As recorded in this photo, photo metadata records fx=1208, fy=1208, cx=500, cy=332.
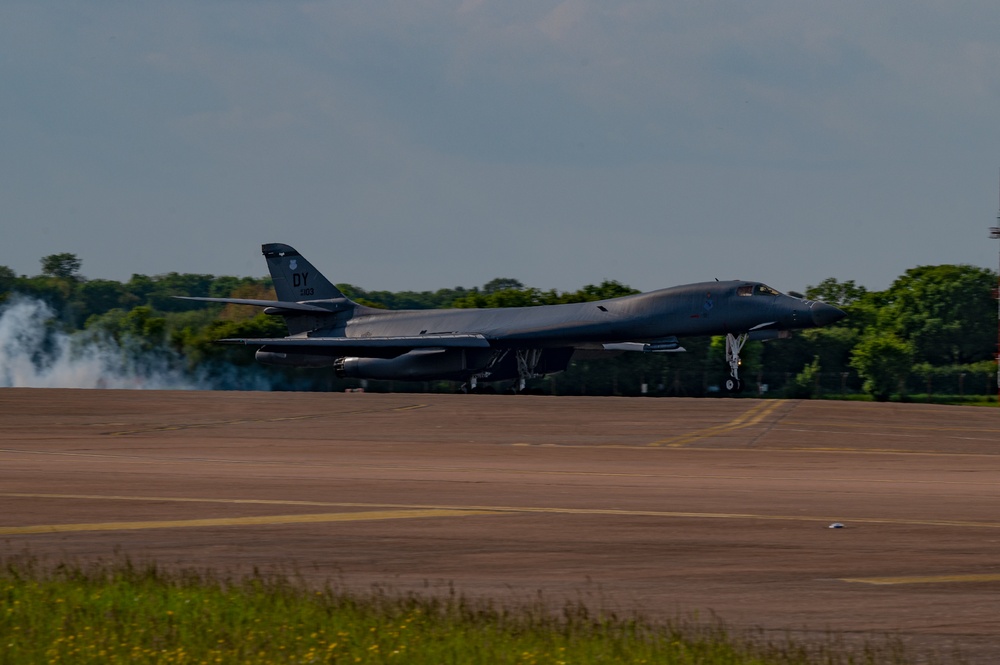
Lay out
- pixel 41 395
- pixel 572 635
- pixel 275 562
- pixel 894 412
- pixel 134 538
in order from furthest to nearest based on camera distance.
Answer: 1. pixel 41 395
2. pixel 894 412
3. pixel 134 538
4. pixel 275 562
5. pixel 572 635

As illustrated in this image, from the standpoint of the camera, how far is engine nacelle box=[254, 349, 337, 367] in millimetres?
56562

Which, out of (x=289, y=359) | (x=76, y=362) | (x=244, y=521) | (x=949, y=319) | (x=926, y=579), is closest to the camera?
(x=926, y=579)

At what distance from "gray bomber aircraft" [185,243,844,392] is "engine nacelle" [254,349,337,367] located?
5 cm

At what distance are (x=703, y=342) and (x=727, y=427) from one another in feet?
141

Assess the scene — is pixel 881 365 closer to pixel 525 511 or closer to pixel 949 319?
pixel 949 319

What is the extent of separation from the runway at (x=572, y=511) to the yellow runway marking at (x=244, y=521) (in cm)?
4

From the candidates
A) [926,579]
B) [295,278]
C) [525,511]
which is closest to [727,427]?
[525,511]

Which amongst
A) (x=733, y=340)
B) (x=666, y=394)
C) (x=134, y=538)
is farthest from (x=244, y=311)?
(x=134, y=538)

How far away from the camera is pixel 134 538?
40.9 ft

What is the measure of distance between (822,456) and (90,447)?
15.0 metres

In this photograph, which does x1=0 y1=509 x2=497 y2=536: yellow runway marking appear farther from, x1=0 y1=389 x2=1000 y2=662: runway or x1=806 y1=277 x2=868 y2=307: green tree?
x1=806 y1=277 x2=868 y2=307: green tree

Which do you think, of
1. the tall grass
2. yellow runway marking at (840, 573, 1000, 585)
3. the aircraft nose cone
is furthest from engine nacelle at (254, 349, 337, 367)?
yellow runway marking at (840, 573, 1000, 585)

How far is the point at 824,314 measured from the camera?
45156 mm

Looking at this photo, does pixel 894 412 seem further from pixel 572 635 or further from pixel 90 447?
pixel 572 635
